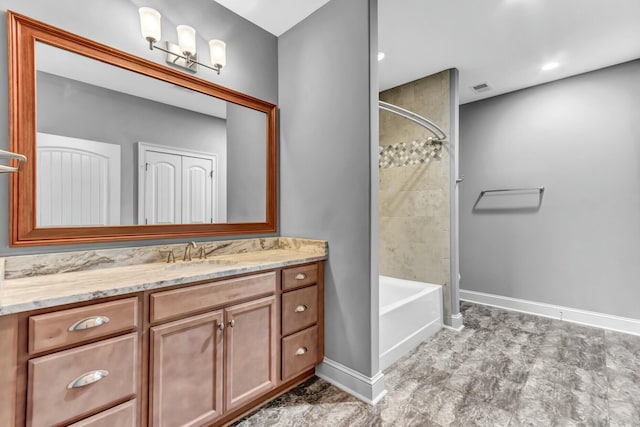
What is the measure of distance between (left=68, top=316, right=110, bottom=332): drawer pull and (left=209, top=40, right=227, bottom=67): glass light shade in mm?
1640

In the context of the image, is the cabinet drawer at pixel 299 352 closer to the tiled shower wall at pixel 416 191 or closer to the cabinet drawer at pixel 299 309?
the cabinet drawer at pixel 299 309

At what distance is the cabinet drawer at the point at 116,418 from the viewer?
41.2 inches

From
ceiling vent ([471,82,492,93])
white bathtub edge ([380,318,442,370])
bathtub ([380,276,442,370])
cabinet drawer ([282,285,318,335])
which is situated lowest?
white bathtub edge ([380,318,442,370])

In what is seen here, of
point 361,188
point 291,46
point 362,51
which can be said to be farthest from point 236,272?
point 291,46

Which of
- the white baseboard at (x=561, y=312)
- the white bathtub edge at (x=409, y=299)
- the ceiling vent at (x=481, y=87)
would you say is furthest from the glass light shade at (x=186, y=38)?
the white baseboard at (x=561, y=312)

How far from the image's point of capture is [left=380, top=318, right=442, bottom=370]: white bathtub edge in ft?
6.97

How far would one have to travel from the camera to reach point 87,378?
1.03 meters

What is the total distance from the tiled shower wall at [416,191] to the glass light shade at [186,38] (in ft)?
7.52

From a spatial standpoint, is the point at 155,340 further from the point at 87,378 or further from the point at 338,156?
the point at 338,156

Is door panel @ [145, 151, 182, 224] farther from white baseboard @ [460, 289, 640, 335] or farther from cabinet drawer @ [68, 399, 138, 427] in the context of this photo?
white baseboard @ [460, 289, 640, 335]

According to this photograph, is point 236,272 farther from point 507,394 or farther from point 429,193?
point 429,193

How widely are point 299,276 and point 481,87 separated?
3147mm

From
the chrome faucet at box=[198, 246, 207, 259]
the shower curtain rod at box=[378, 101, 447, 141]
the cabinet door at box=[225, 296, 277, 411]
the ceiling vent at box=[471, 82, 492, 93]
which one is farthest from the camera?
the ceiling vent at box=[471, 82, 492, 93]

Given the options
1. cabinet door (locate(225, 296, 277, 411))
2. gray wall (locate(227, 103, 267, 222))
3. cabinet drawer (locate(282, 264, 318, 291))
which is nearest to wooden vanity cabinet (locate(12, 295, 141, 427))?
cabinet door (locate(225, 296, 277, 411))
